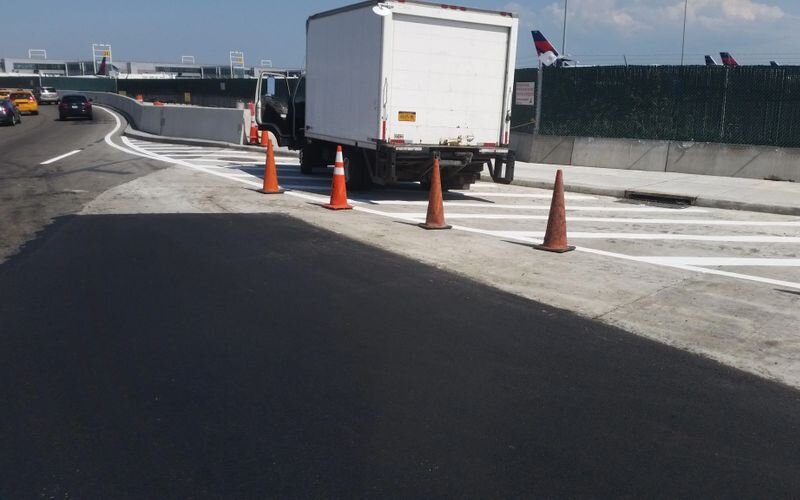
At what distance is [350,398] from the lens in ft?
15.3

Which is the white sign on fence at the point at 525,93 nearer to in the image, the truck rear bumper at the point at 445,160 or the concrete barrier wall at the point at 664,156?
the concrete barrier wall at the point at 664,156

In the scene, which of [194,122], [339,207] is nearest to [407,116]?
[339,207]

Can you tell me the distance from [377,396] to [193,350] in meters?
1.56

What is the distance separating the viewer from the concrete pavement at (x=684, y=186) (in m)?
13.4

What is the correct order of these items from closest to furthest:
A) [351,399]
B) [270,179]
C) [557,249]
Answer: [351,399] < [557,249] < [270,179]

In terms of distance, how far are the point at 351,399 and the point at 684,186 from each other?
1270 centimetres

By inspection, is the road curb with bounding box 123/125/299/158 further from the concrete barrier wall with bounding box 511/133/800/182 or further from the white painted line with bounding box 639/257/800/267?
the white painted line with bounding box 639/257/800/267

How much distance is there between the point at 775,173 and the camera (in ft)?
53.0

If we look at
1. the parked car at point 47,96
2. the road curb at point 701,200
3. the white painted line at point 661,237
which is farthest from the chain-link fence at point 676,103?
the parked car at point 47,96

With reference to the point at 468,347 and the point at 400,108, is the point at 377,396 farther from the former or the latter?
the point at 400,108

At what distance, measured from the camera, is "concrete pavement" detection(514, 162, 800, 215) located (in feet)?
44.0

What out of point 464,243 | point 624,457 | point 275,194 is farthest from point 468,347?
point 275,194

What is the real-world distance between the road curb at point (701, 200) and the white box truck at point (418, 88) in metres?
2.34

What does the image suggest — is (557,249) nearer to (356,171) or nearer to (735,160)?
(356,171)
